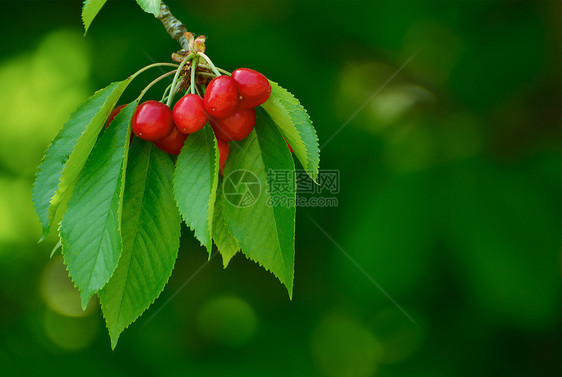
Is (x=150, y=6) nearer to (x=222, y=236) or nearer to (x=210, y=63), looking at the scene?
(x=210, y=63)

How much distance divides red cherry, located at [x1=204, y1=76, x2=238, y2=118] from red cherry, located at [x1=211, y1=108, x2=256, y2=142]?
24 mm

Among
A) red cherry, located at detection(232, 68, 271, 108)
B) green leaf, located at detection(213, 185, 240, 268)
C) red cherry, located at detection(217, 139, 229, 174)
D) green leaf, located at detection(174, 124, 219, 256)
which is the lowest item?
green leaf, located at detection(213, 185, 240, 268)

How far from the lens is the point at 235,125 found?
2.74ft

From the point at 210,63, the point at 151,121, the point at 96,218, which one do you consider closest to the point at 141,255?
the point at 96,218

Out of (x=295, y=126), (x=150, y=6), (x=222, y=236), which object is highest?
(x=150, y=6)

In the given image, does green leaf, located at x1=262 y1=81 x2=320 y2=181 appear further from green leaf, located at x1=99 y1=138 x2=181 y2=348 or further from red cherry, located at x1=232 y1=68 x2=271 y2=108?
green leaf, located at x1=99 y1=138 x2=181 y2=348

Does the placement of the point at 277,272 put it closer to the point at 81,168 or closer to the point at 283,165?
the point at 283,165

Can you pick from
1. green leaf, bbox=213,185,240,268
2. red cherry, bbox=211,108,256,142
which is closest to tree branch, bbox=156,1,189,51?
red cherry, bbox=211,108,256,142

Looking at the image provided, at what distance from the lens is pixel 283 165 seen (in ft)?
2.75

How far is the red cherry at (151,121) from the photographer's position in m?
0.81

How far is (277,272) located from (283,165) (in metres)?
0.15

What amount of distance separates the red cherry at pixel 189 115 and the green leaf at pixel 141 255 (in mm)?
109

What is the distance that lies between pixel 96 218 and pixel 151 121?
→ 0.49ft

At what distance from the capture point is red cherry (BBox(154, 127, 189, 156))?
0.85 m
